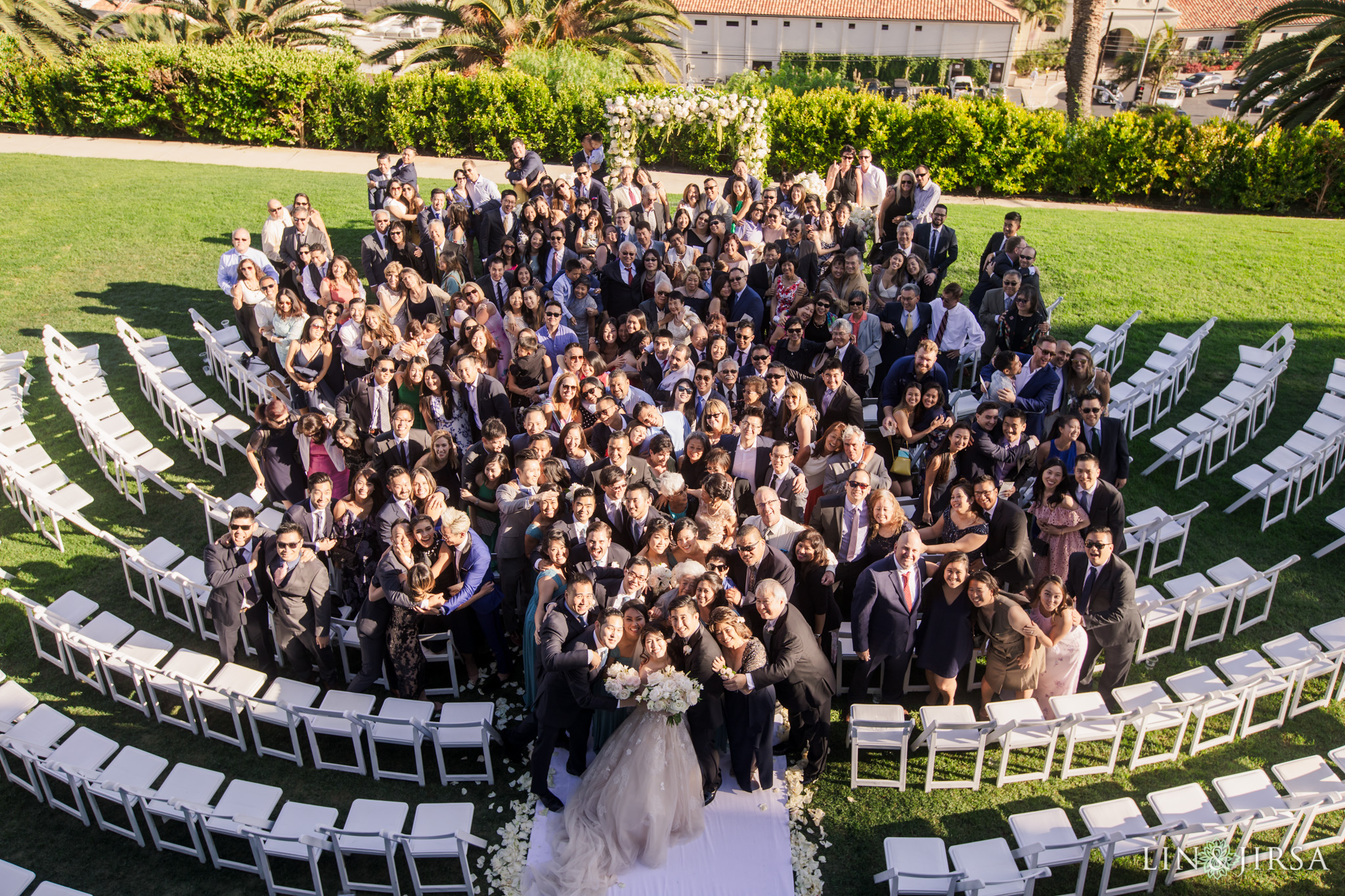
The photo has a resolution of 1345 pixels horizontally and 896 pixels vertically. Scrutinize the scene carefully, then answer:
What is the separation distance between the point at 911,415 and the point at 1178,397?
16.5 ft

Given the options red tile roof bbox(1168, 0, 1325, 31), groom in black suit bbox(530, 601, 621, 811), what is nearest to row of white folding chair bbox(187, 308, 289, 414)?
groom in black suit bbox(530, 601, 621, 811)

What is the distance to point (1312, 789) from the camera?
21.7 feet

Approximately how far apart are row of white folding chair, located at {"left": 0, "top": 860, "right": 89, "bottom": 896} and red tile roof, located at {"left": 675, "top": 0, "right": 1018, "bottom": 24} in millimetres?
55980

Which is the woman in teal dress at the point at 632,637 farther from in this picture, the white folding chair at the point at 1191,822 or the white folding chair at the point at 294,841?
the white folding chair at the point at 1191,822

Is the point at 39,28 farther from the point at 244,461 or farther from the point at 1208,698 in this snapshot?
the point at 1208,698

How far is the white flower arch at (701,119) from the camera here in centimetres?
1762

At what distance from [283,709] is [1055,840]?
5542 millimetres

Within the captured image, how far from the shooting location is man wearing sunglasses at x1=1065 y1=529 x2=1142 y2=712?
23.2ft

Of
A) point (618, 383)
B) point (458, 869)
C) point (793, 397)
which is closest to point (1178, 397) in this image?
point (793, 397)

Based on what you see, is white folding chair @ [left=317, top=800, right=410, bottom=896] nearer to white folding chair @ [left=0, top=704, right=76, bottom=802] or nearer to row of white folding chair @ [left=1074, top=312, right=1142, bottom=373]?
white folding chair @ [left=0, top=704, right=76, bottom=802]

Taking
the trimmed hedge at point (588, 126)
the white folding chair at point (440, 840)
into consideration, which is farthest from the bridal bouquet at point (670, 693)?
the trimmed hedge at point (588, 126)

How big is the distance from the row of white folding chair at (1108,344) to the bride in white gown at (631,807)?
320 inches

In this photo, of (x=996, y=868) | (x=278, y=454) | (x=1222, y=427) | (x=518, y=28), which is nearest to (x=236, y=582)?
(x=278, y=454)

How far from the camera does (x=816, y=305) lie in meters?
10.2
